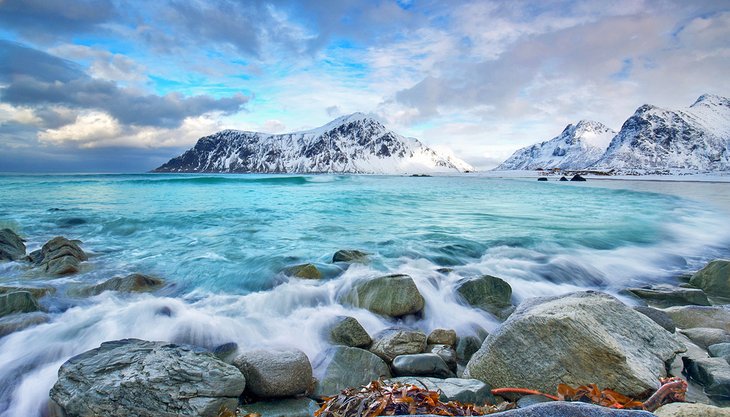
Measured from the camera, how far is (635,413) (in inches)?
70.4

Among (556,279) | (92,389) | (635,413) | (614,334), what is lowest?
(556,279)

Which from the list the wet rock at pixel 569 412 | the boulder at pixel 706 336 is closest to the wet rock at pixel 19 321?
the wet rock at pixel 569 412

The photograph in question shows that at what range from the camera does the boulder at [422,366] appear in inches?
166

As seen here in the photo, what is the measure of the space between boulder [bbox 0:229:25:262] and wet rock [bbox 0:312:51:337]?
18.7ft

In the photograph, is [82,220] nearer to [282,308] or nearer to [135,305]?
[135,305]

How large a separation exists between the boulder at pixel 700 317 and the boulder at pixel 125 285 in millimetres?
9237

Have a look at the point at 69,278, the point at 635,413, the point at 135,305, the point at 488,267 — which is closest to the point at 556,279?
the point at 488,267

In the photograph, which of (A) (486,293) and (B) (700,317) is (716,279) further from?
(A) (486,293)

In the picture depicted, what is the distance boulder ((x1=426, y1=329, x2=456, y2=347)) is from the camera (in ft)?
17.0

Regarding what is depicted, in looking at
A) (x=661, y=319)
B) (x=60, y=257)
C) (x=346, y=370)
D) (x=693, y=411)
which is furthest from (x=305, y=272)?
(x=693, y=411)

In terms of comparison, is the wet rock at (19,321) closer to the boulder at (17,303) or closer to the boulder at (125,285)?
the boulder at (17,303)

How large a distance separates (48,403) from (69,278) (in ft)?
18.0

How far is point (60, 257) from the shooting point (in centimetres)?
906

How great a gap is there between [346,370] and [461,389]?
142cm
